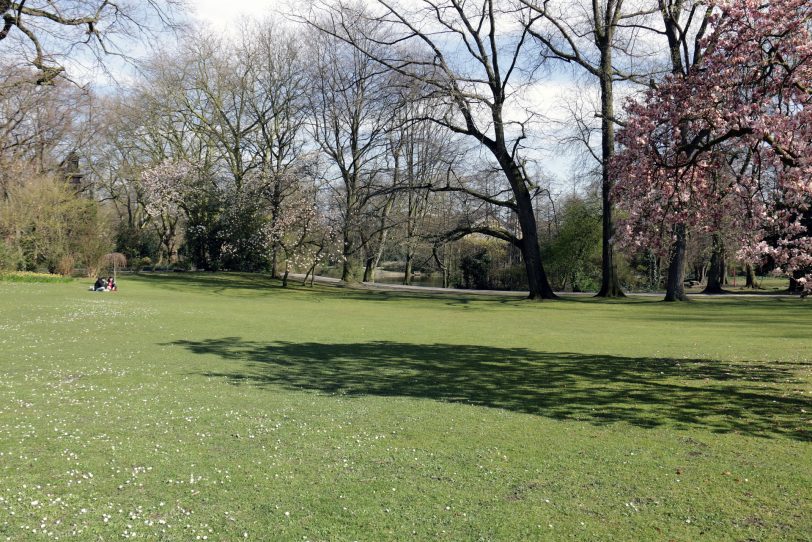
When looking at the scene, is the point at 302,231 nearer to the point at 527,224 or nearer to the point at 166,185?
the point at 166,185

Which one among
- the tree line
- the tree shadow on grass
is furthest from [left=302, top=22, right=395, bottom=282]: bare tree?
the tree shadow on grass

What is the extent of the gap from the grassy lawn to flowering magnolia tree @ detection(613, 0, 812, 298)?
9.88 ft

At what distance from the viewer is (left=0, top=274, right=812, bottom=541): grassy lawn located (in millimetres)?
4762

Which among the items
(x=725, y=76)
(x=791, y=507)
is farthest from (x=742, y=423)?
(x=725, y=76)

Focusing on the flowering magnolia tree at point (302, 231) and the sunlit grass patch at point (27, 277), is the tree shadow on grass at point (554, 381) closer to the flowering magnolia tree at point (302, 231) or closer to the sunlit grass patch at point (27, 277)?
the sunlit grass patch at point (27, 277)

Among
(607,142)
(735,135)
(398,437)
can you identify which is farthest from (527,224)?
(398,437)

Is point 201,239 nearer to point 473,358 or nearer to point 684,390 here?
point 473,358

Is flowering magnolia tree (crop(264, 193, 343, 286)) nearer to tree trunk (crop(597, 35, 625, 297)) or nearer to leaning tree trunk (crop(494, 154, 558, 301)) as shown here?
leaning tree trunk (crop(494, 154, 558, 301))

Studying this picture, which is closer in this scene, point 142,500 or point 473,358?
point 142,500

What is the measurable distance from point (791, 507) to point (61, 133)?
52.0 m

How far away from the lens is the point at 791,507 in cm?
510

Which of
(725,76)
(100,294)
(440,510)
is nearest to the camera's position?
(440,510)

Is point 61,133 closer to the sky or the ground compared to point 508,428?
closer to the sky

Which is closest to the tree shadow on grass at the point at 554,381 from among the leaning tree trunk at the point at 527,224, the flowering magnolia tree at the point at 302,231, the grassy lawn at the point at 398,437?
the grassy lawn at the point at 398,437
